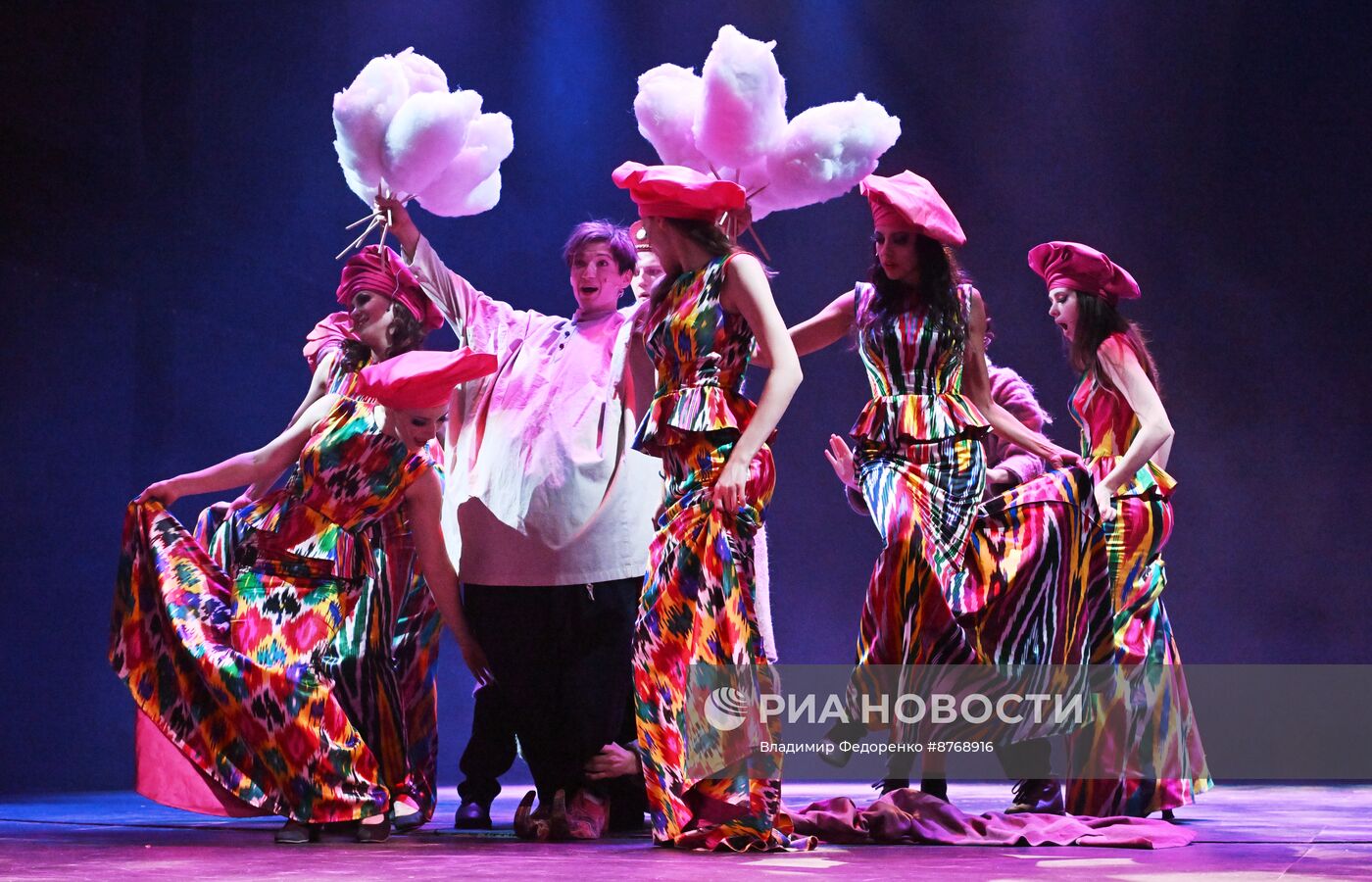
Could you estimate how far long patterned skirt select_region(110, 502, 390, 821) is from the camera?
3.39m

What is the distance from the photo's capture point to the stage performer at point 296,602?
134 inches

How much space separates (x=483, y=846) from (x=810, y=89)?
13.5 feet

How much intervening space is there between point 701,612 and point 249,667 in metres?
1.11

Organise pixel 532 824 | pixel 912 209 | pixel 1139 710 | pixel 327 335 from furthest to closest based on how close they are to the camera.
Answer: pixel 327 335, pixel 1139 710, pixel 912 209, pixel 532 824

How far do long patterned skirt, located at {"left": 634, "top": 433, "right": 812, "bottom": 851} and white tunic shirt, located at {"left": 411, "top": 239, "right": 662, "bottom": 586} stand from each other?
70 cm

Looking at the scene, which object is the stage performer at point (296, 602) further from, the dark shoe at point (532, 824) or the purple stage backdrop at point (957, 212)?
the purple stage backdrop at point (957, 212)

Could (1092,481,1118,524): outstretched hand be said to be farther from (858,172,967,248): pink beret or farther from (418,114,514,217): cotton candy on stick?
(418,114,514,217): cotton candy on stick

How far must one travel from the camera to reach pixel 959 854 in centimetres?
311

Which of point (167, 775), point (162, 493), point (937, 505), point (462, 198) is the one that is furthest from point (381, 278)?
point (937, 505)

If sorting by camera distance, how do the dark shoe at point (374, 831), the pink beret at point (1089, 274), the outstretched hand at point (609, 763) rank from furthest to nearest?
the pink beret at point (1089, 274)
the outstretched hand at point (609, 763)
the dark shoe at point (374, 831)

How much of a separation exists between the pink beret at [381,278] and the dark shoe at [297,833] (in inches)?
57.4

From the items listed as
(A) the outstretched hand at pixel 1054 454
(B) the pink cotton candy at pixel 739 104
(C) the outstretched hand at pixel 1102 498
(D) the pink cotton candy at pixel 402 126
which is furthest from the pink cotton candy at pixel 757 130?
(C) the outstretched hand at pixel 1102 498

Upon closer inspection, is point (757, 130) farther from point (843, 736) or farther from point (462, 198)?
point (843, 736)

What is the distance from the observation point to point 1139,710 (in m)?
4.16
